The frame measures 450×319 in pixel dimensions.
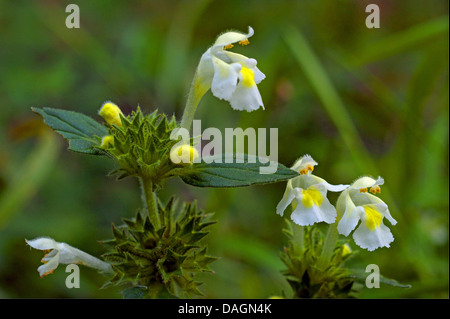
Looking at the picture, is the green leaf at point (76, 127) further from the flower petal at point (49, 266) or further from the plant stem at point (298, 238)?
the plant stem at point (298, 238)

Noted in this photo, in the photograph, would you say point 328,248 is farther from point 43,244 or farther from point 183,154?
point 43,244

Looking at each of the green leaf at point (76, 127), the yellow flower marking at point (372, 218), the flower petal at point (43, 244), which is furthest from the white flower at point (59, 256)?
the yellow flower marking at point (372, 218)

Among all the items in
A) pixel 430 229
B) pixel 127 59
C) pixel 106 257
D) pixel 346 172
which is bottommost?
pixel 106 257

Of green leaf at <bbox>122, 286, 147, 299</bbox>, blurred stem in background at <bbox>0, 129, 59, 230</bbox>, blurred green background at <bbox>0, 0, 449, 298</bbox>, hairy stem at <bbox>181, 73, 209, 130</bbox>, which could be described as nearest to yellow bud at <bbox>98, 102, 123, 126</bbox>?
hairy stem at <bbox>181, 73, 209, 130</bbox>

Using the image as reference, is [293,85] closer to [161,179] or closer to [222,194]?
[222,194]

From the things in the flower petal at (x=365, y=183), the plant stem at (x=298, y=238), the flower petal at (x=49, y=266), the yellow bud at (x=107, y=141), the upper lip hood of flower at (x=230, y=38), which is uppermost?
the upper lip hood of flower at (x=230, y=38)
